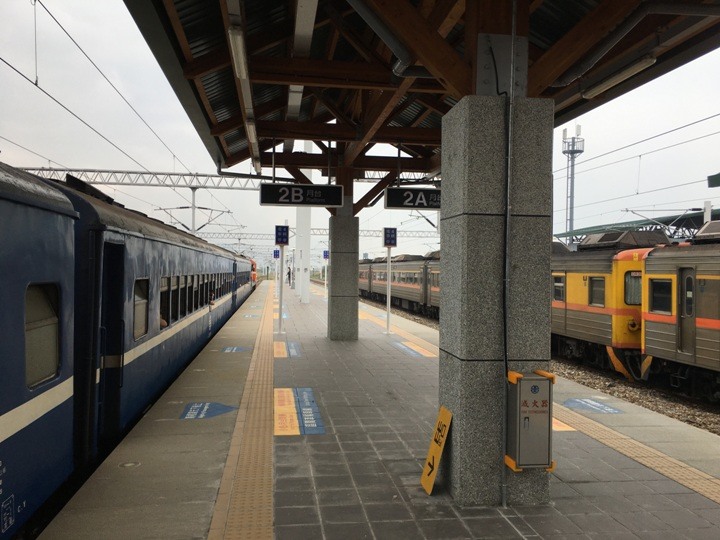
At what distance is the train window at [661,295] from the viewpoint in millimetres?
9352

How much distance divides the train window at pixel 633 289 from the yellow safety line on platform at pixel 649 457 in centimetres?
442

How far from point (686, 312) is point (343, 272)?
7.38 metres

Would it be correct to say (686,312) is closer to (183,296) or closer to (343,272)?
(343,272)

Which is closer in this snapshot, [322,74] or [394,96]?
[322,74]

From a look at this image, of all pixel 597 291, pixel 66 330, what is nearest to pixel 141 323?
pixel 66 330

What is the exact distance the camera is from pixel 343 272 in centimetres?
1375

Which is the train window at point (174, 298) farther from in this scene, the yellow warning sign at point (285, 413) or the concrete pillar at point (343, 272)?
the concrete pillar at point (343, 272)

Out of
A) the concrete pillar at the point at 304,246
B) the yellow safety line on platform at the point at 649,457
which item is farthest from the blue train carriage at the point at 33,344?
the concrete pillar at the point at 304,246

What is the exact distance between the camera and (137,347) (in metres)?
6.08

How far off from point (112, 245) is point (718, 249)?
8.20 metres

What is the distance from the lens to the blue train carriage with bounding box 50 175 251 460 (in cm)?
459

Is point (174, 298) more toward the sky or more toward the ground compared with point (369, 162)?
more toward the ground

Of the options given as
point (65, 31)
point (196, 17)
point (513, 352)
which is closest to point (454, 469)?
point (513, 352)

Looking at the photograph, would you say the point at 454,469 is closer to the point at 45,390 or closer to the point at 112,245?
the point at 45,390
